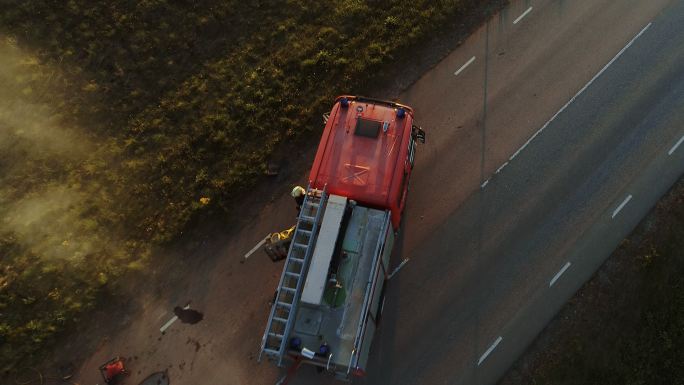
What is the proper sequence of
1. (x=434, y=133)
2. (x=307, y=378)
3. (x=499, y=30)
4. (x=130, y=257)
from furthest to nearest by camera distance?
(x=499, y=30)
(x=434, y=133)
(x=130, y=257)
(x=307, y=378)

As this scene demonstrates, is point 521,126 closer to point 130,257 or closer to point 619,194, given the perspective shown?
point 619,194

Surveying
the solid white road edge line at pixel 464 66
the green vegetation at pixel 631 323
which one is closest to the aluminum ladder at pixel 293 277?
the green vegetation at pixel 631 323

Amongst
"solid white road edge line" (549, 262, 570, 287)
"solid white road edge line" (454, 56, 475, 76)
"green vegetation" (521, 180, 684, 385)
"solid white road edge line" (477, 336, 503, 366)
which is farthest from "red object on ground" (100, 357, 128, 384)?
"solid white road edge line" (454, 56, 475, 76)

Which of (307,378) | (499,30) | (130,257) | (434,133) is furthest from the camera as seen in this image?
(499,30)

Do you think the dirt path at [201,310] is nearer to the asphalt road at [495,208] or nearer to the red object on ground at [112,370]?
the asphalt road at [495,208]

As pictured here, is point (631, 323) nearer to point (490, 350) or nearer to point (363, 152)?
point (490, 350)

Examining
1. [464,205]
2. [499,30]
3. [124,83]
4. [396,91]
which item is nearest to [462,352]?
[464,205]

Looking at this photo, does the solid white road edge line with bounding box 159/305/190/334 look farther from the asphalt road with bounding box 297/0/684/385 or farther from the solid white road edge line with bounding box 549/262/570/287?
the solid white road edge line with bounding box 549/262/570/287
